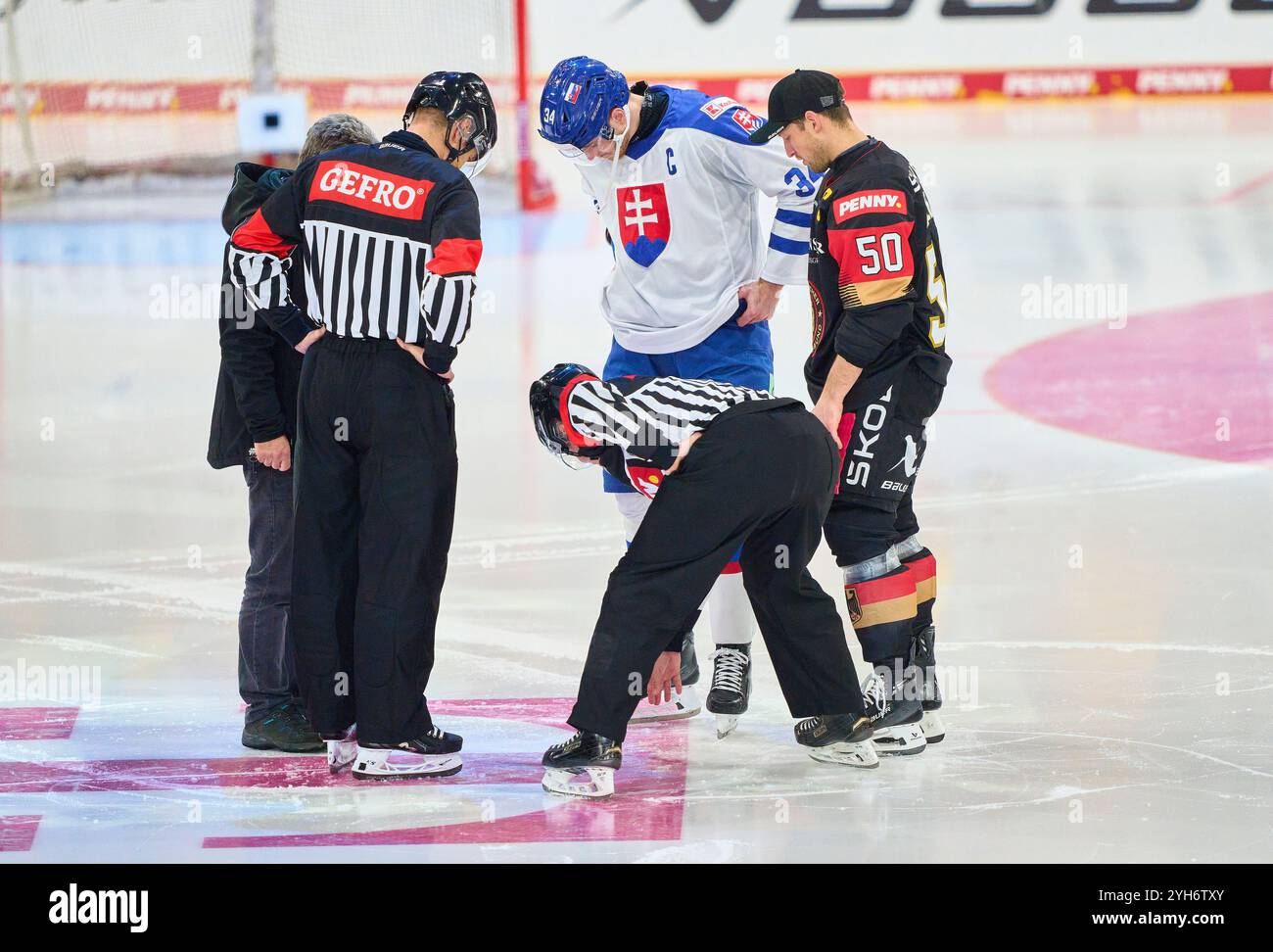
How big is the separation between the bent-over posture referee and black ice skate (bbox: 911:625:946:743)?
1.23 meters

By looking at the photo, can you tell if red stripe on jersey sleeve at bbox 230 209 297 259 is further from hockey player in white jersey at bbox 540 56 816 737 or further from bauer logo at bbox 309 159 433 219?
hockey player in white jersey at bbox 540 56 816 737

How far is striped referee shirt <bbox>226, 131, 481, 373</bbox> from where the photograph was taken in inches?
158

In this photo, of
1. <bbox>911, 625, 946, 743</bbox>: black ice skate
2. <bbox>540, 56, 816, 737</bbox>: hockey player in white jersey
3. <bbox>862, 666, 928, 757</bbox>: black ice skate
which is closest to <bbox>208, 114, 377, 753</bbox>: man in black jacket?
<bbox>540, 56, 816, 737</bbox>: hockey player in white jersey

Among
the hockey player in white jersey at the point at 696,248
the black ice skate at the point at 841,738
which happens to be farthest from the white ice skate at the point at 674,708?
the black ice skate at the point at 841,738

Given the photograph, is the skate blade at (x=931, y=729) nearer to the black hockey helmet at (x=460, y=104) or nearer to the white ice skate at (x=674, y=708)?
the white ice skate at (x=674, y=708)

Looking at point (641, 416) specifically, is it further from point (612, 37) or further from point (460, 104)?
point (612, 37)

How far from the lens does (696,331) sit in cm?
485

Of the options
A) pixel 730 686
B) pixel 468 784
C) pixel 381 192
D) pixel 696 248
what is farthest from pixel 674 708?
pixel 381 192

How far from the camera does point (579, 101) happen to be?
458cm

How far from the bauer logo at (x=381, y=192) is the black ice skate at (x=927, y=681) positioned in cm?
171

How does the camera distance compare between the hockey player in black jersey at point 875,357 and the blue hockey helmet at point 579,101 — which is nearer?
the hockey player in black jersey at point 875,357

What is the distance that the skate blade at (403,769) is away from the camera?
4.26 metres

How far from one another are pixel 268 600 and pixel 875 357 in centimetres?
175
